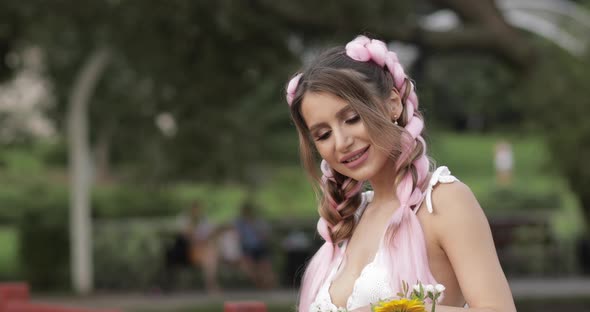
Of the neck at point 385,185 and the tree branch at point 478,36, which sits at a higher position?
the tree branch at point 478,36

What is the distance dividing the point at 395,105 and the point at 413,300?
62cm

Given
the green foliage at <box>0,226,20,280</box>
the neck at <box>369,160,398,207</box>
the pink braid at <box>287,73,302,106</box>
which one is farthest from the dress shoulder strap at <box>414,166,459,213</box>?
the green foliage at <box>0,226,20,280</box>

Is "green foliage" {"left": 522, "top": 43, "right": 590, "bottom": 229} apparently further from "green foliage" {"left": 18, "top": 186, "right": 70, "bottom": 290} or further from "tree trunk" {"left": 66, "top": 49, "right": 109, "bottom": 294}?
"green foliage" {"left": 18, "top": 186, "right": 70, "bottom": 290}

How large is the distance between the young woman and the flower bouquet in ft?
0.32

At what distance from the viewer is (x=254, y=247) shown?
20734mm

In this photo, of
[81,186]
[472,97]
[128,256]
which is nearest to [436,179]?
[81,186]

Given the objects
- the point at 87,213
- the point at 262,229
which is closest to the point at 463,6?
the point at 262,229

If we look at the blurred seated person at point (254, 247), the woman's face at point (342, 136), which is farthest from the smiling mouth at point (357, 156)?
the blurred seated person at point (254, 247)

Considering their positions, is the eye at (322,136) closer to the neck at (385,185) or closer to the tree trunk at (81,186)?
the neck at (385,185)

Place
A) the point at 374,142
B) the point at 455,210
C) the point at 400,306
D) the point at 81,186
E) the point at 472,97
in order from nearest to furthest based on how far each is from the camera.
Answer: the point at 400,306
the point at 455,210
the point at 374,142
the point at 81,186
the point at 472,97

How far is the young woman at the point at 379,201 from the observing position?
2.90m

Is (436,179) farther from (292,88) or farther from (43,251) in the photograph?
(43,251)

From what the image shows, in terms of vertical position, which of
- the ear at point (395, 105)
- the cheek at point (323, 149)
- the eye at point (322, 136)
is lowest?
the cheek at point (323, 149)

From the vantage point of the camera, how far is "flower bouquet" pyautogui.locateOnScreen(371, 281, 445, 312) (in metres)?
2.58
